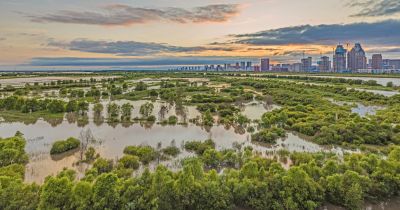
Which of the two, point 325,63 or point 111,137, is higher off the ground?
point 325,63

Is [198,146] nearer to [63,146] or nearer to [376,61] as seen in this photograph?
[63,146]

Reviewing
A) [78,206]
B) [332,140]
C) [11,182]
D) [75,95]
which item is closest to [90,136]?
[11,182]

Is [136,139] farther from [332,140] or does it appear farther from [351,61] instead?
[351,61]

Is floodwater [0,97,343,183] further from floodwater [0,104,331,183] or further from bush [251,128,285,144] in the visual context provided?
bush [251,128,285,144]

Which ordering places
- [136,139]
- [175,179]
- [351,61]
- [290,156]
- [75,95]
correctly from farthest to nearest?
[351,61], [75,95], [136,139], [290,156], [175,179]

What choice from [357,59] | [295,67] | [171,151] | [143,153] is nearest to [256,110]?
[171,151]
